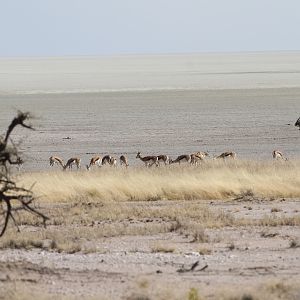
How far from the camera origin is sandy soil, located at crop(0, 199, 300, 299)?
11352 millimetres

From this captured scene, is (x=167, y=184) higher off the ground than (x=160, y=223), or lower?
higher

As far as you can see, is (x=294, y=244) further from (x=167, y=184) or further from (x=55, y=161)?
(x=55, y=161)

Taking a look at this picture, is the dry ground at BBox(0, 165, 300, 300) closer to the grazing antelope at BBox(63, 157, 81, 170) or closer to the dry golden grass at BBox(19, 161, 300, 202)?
the dry golden grass at BBox(19, 161, 300, 202)

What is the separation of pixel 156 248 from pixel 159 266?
1526 mm

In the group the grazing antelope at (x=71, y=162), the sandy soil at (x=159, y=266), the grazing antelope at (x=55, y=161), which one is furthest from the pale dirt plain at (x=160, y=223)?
the grazing antelope at (x=71, y=162)

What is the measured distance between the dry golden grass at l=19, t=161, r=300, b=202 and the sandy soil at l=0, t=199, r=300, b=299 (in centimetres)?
525

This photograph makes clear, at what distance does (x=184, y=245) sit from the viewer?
1515 centimetres

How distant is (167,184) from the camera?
74.6 feet

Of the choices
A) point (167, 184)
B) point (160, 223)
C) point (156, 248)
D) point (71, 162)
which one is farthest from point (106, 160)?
point (156, 248)

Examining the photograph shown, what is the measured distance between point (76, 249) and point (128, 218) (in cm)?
403

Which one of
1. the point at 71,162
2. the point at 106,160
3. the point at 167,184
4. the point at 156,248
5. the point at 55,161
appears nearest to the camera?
the point at 156,248

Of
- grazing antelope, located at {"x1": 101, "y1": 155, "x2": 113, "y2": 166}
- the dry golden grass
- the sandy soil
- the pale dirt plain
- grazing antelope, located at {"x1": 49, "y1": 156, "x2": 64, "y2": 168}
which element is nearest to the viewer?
the sandy soil

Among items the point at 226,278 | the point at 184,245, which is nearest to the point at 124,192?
the point at 184,245

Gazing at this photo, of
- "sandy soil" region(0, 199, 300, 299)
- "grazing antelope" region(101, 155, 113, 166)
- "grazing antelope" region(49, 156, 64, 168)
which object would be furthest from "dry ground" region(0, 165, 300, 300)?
"grazing antelope" region(49, 156, 64, 168)
